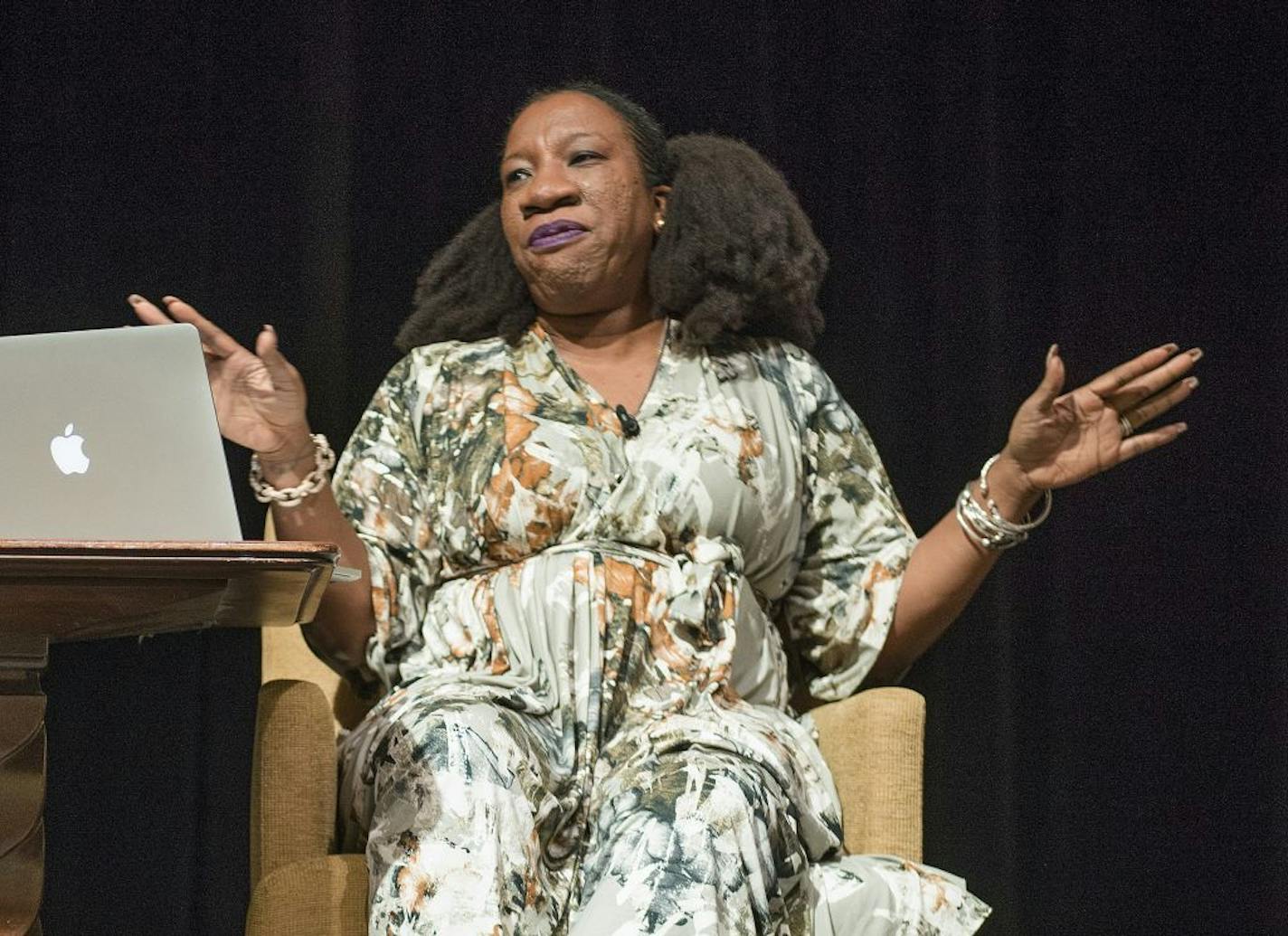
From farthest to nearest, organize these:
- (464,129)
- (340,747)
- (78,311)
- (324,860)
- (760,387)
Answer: (464,129), (78,311), (760,387), (340,747), (324,860)

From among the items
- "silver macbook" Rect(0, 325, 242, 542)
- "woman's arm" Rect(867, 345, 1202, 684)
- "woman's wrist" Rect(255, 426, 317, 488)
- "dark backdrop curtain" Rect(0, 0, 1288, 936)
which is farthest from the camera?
"dark backdrop curtain" Rect(0, 0, 1288, 936)

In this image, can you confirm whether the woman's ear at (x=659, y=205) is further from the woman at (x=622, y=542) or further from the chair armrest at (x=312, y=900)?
the chair armrest at (x=312, y=900)

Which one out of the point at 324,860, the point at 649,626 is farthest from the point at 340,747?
the point at 649,626

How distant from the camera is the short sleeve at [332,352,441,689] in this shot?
2.07 m

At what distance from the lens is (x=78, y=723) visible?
2.46 m

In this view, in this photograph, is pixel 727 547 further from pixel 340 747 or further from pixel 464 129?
pixel 464 129

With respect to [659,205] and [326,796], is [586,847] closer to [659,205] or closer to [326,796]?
[326,796]

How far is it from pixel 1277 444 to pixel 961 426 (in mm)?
477

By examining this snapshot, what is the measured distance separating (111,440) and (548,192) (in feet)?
2.94

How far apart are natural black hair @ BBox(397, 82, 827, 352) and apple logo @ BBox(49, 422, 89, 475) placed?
92 centimetres

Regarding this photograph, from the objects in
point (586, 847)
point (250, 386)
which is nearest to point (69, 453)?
point (250, 386)

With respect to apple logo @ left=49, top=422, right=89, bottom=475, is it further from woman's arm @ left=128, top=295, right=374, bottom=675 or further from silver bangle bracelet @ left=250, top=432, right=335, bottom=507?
silver bangle bracelet @ left=250, top=432, right=335, bottom=507

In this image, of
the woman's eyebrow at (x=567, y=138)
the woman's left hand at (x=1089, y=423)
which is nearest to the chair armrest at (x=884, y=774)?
the woman's left hand at (x=1089, y=423)

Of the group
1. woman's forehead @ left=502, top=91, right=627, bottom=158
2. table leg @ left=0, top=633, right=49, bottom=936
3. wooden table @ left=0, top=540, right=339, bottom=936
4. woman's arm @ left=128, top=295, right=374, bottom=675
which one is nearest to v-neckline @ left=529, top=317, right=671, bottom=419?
woman's forehead @ left=502, top=91, right=627, bottom=158
